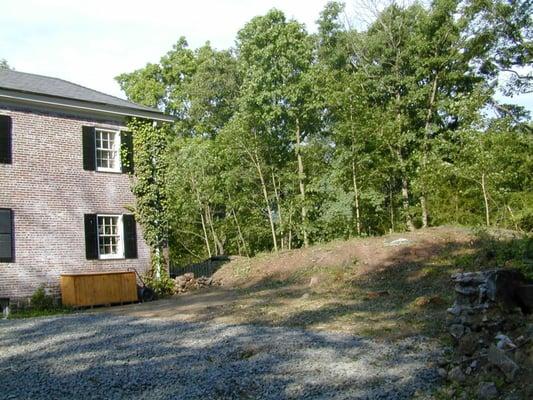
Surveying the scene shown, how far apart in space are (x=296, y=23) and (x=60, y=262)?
16914mm

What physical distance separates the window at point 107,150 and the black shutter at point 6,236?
318 cm

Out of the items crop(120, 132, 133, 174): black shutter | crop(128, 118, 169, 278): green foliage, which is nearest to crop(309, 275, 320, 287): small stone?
crop(128, 118, 169, 278): green foliage

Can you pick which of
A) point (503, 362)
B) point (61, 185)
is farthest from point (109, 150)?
point (503, 362)

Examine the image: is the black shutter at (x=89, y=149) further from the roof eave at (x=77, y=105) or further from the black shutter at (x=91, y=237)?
the black shutter at (x=91, y=237)

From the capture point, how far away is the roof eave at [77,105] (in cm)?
1616

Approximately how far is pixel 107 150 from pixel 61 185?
1.97m

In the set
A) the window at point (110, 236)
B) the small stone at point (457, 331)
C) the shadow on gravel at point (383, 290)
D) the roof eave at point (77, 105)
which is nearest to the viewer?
the small stone at point (457, 331)

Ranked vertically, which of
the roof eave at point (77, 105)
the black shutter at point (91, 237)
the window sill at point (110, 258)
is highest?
the roof eave at point (77, 105)

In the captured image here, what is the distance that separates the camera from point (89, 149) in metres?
17.7

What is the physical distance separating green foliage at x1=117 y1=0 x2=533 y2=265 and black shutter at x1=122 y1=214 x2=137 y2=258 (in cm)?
78

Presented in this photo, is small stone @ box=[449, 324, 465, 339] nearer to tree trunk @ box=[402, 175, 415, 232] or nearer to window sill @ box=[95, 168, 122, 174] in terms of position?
window sill @ box=[95, 168, 122, 174]

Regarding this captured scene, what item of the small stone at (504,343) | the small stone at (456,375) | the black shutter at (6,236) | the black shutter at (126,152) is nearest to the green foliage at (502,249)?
the small stone at (504,343)

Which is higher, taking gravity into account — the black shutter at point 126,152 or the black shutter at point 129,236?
the black shutter at point 126,152

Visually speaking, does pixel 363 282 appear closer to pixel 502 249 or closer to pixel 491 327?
pixel 502 249
